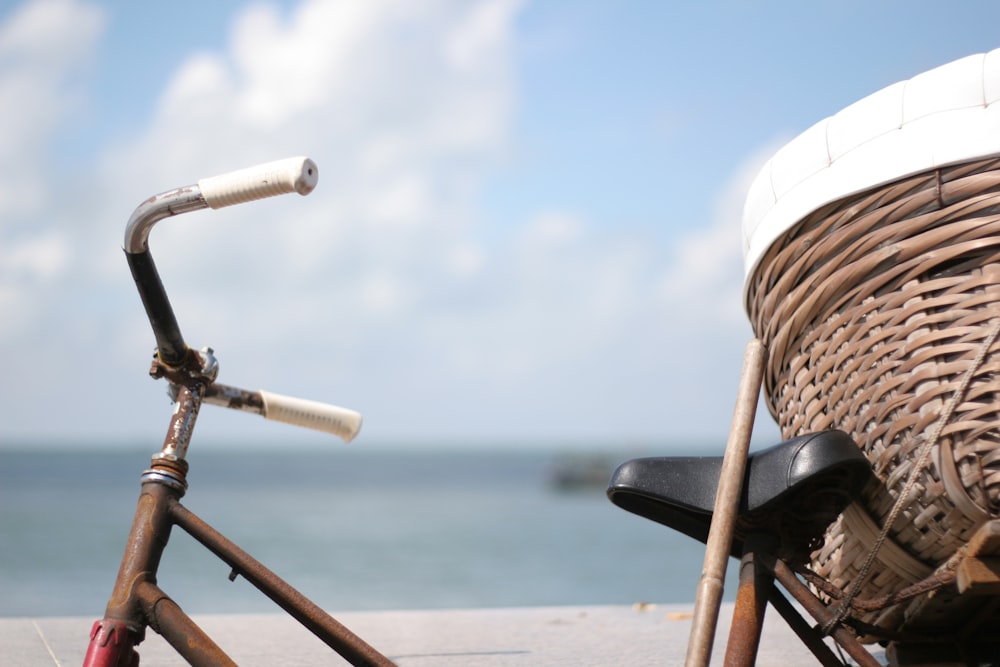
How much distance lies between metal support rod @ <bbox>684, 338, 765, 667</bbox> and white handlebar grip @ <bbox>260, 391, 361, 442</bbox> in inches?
30.5

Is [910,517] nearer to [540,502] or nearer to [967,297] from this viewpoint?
[967,297]

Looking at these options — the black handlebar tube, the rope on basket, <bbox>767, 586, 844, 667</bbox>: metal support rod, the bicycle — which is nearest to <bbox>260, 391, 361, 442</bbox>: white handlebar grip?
the bicycle

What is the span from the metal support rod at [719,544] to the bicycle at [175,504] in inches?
22.1

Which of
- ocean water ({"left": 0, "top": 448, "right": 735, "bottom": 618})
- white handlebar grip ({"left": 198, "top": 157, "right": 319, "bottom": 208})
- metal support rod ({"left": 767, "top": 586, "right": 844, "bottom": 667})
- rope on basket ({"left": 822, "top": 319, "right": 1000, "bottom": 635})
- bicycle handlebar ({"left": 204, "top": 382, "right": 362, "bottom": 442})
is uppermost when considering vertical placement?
ocean water ({"left": 0, "top": 448, "right": 735, "bottom": 618})

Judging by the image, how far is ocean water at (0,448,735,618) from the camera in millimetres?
12141

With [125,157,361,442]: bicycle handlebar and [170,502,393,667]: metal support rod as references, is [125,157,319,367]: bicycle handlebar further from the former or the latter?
[170,502,393,667]: metal support rod

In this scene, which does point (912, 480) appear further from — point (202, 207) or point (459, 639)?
point (459, 639)

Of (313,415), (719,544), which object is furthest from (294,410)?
(719,544)

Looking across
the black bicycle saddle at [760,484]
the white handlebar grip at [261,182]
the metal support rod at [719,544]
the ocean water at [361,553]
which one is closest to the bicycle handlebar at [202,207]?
the white handlebar grip at [261,182]

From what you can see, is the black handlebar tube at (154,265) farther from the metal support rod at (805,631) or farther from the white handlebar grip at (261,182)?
the metal support rod at (805,631)

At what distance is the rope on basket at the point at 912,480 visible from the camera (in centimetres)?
152

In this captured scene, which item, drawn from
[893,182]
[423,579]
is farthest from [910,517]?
[423,579]

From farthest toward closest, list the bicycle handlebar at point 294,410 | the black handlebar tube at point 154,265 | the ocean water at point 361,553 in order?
the ocean water at point 361,553, the bicycle handlebar at point 294,410, the black handlebar tube at point 154,265

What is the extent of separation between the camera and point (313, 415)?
211 cm
